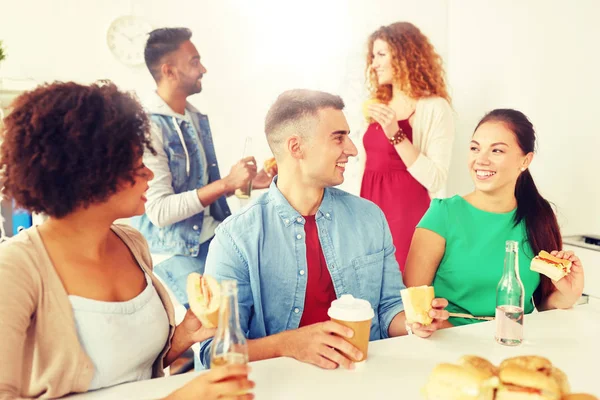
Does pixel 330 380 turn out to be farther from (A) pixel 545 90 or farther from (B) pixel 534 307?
(A) pixel 545 90

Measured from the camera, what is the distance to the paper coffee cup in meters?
1.09

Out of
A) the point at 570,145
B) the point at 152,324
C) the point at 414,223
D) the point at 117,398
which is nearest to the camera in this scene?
the point at 117,398

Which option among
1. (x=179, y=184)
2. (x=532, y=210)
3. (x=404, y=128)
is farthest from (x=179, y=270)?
(x=532, y=210)

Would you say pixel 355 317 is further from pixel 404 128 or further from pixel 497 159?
pixel 404 128

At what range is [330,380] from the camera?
3.47 ft

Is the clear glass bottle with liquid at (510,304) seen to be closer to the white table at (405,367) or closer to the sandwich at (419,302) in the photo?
the white table at (405,367)

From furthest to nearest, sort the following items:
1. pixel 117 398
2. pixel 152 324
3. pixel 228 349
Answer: pixel 152 324 → pixel 117 398 → pixel 228 349

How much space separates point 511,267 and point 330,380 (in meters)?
0.56

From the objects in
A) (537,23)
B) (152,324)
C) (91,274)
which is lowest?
(152,324)

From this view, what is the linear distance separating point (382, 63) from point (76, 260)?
6.88ft

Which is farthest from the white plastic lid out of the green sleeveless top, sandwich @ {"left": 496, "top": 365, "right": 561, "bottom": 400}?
the green sleeveless top

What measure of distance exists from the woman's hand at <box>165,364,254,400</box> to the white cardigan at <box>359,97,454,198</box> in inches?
74.8

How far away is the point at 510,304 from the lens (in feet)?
4.48

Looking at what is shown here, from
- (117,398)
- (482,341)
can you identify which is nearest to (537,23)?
(482,341)
